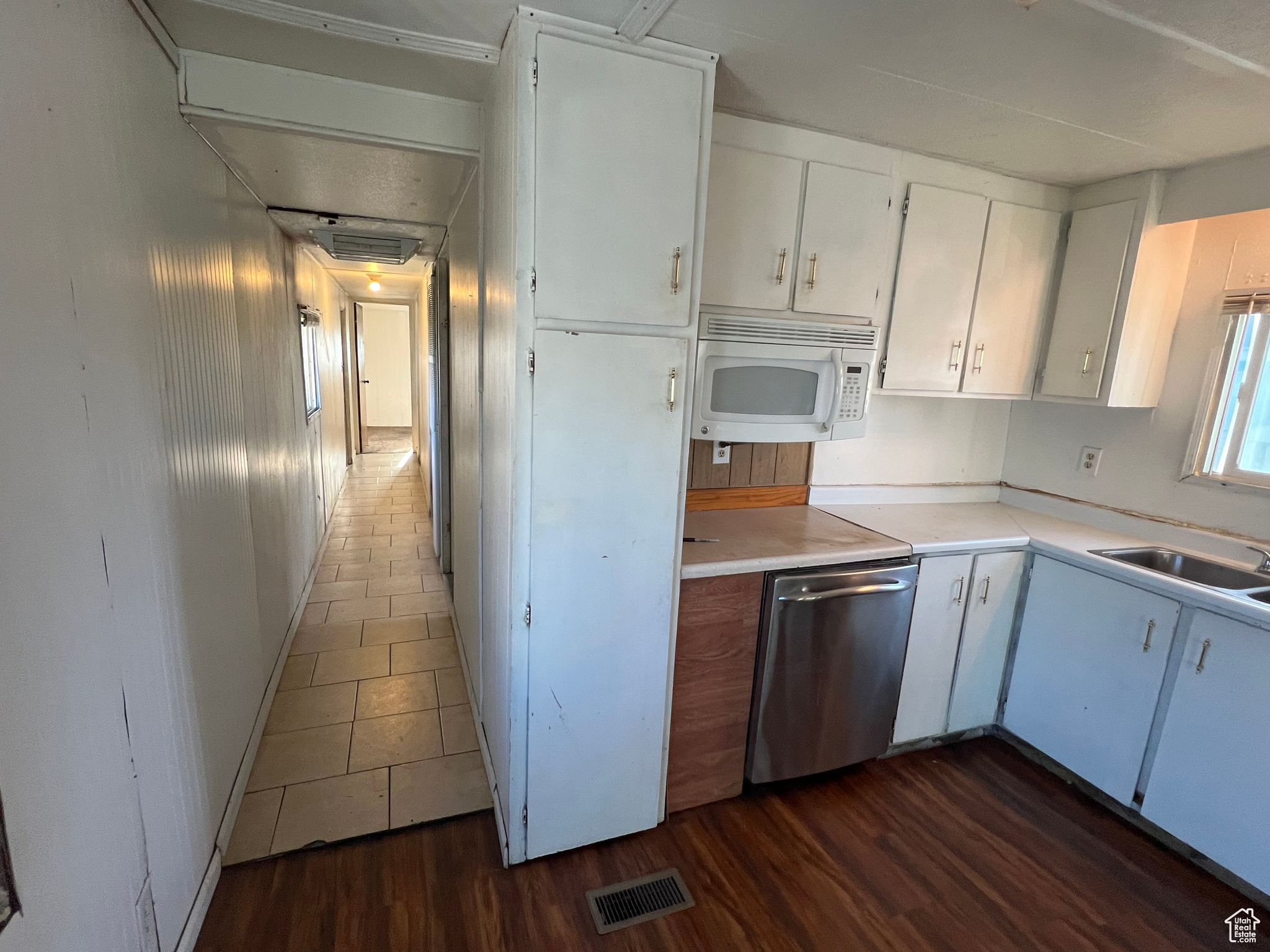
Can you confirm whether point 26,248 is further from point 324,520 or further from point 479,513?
point 324,520

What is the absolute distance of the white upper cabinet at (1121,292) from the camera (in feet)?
7.45

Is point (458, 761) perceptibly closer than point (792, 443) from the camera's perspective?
Yes

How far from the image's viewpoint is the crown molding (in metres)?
1.38

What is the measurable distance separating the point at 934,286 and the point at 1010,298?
0.42 metres

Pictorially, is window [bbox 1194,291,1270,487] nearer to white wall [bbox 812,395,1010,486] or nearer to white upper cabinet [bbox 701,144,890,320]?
white wall [bbox 812,395,1010,486]

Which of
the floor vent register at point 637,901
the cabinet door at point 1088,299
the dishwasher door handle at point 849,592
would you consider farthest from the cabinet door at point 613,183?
the cabinet door at point 1088,299

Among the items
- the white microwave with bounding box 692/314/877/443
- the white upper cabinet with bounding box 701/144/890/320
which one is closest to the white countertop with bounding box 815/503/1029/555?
the white microwave with bounding box 692/314/877/443

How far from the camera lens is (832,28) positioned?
54.9 inches

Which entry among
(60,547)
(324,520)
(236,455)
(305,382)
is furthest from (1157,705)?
(324,520)

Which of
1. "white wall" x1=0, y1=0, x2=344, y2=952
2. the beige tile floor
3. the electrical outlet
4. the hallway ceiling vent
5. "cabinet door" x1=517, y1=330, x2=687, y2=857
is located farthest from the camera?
the hallway ceiling vent

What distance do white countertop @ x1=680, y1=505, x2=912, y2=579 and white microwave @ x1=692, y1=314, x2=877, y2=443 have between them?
0.36m

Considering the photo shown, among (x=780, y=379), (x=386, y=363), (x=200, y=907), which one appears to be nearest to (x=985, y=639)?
(x=780, y=379)

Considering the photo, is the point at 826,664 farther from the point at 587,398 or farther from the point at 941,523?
the point at 587,398

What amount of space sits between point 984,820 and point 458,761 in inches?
75.1
